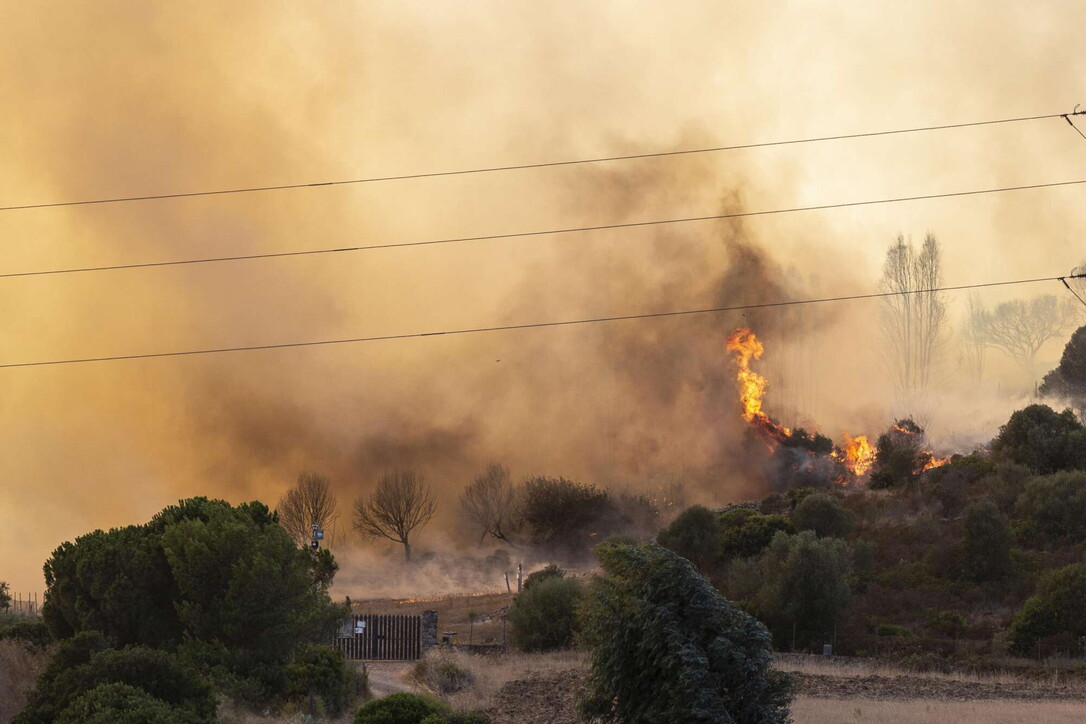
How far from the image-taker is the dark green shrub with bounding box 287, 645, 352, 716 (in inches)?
1367

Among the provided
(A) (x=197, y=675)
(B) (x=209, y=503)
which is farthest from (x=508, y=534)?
(A) (x=197, y=675)

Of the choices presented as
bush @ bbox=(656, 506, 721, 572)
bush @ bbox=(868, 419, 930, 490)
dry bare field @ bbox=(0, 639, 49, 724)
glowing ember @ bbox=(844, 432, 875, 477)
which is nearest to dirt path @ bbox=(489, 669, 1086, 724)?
dry bare field @ bbox=(0, 639, 49, 724)

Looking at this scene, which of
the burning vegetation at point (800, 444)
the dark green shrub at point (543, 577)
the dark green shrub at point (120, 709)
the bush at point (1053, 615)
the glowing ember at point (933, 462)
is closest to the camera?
the dark green shrub at point (120, 709)

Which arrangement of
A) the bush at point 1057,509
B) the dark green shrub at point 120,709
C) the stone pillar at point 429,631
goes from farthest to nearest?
1. the bush at point 1057,509
2. the stone pillar at point 429,631
3. the dark green shrub at point 120,709

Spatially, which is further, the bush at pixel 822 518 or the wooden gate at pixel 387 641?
the bush at pixel 822 518

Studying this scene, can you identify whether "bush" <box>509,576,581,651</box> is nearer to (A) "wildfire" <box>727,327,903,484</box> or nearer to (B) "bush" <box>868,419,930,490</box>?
(B) "bush" <box>868,419,930,490</box>

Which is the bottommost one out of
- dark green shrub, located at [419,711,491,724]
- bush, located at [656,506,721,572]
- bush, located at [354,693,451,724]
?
dark green shrub, located at [419,711,491,724]

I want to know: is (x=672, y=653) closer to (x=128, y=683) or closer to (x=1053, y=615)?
(x=128, y=683)

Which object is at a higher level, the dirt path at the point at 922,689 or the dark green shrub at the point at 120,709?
the dark green shrub at the point at 120,709

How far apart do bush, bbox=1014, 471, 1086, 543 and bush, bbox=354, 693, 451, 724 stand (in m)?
50.6

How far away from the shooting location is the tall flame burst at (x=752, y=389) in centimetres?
10619

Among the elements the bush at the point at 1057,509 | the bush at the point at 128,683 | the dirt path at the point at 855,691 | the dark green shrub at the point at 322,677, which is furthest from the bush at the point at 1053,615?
the bush at the point at 128,683

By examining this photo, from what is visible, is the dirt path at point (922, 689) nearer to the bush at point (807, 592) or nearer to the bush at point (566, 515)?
the bush at point (807, 592)

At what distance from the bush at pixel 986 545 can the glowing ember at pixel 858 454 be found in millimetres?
36542
